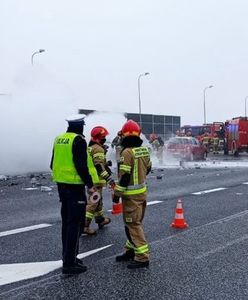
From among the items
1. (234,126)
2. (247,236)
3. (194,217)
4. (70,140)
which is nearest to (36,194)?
(194,217)

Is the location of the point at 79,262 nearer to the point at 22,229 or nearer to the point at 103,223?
the point at 103,223

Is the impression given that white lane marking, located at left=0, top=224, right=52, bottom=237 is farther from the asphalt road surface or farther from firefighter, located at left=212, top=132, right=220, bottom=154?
firefighter, located at left=212, top=132, right=220, bottom=154

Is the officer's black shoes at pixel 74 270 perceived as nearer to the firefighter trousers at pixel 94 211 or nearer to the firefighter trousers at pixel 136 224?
the firefighter trousers at pixel 136 224

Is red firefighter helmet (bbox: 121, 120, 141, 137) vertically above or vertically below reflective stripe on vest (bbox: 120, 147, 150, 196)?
above

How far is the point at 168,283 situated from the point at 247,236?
2.92m

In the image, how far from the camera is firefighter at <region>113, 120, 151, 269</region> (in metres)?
6.28

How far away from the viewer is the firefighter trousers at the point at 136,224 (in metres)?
6.29

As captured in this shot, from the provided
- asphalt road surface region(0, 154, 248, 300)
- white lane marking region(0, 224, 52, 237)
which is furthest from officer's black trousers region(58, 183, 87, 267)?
white lane marking region(0, 224, 52, 237)

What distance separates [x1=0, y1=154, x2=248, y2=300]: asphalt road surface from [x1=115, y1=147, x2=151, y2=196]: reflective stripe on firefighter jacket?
93cm

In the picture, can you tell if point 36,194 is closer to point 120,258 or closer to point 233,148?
point 120,258

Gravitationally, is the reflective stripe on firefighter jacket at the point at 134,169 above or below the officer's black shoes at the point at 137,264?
above

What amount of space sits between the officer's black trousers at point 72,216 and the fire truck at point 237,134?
32.5 metres

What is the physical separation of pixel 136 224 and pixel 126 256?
1.68 feet

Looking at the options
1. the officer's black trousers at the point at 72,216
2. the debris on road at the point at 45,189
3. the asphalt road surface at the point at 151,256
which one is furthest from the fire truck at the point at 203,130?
the officer's black trousers at the point at 72,216
